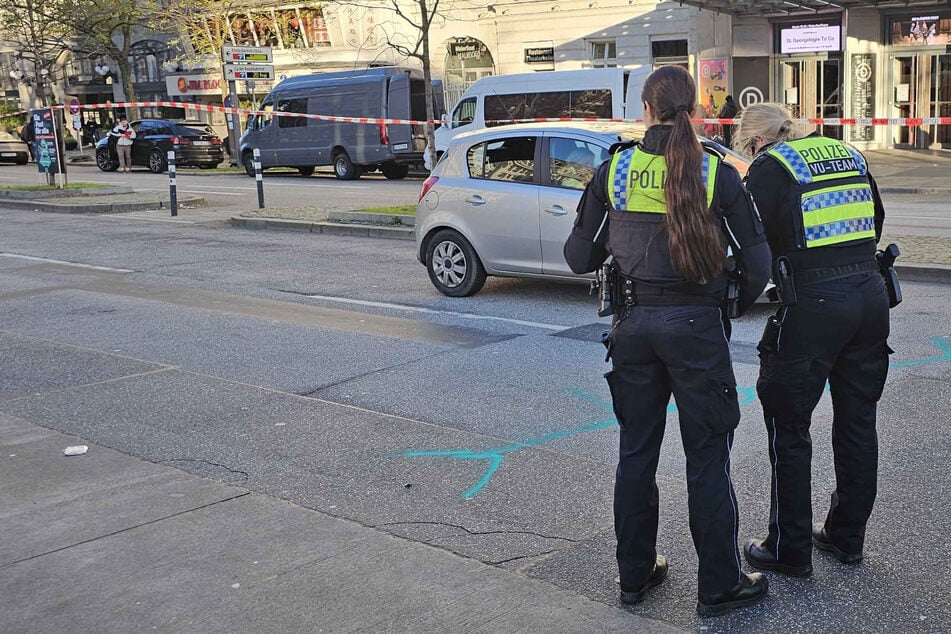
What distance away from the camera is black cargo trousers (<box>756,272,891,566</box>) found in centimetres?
391

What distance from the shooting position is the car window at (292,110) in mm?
29641

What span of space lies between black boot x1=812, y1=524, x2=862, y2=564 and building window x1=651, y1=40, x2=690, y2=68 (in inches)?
1202

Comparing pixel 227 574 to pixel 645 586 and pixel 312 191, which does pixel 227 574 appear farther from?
pixel 312 191

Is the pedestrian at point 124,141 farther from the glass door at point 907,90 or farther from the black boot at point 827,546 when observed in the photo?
the black boot at point 827,546

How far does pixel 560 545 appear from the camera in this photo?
4.44 metres

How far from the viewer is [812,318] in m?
3.90

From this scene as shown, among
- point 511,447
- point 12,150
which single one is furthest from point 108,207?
point 12,150

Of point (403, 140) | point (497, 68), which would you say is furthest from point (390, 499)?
point (497, 68)

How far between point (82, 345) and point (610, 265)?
6.01m

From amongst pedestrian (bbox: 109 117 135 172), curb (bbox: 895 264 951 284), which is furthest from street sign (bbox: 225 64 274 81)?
curb (bbox: 895 264 951 284)

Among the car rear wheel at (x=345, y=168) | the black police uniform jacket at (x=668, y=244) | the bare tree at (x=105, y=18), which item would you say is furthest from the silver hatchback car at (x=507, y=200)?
the bare tree at (x=105, y=18)

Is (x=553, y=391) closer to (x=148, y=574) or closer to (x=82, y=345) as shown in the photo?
(x=148, y=574)

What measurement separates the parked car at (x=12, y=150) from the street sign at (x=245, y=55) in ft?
55.6

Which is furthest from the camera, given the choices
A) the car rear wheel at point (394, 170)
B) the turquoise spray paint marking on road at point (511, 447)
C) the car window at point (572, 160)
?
the car rear wheel at point (394, 170)
